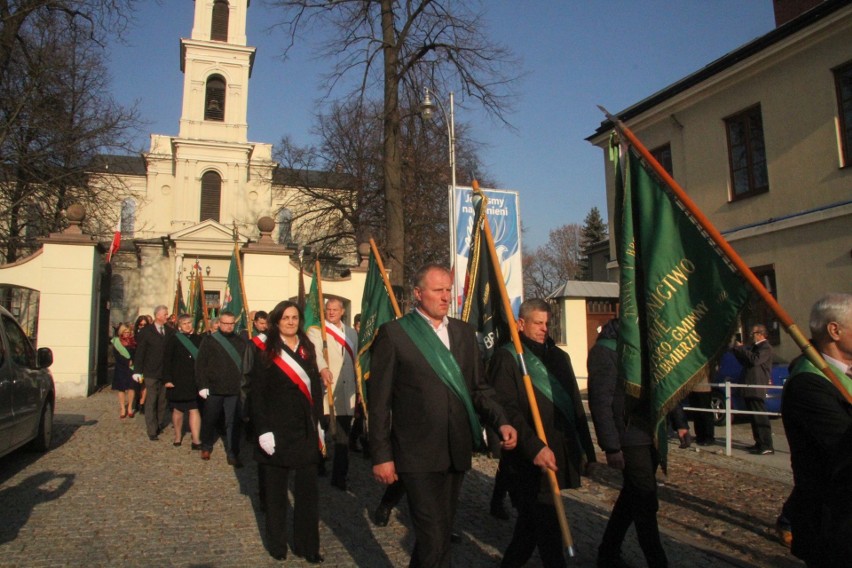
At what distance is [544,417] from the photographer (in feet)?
14.4

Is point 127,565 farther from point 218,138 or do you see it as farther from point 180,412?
point 218,138

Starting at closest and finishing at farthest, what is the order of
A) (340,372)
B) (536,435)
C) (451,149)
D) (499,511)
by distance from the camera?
(536,435) < (499,511) < (340,372) < (451,149)

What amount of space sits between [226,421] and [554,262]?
59172 mm

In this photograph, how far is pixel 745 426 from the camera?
1194cm

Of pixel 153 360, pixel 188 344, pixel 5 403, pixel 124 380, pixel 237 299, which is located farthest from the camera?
pixel 124 380

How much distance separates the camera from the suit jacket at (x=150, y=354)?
10.4 metres

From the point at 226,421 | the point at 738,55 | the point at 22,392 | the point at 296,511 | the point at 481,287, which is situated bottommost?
the point at 296,511

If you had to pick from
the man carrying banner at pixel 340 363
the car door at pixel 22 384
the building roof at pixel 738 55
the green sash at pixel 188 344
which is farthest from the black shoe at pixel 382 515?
the building roof at pixel 738 55

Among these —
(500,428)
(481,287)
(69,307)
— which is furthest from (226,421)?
(69,307)

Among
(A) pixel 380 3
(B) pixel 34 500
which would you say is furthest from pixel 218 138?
(B) pixel 34 500

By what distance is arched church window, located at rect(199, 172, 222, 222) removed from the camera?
45125mm

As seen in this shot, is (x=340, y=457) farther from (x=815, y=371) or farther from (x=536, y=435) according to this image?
(x=815, y=371)

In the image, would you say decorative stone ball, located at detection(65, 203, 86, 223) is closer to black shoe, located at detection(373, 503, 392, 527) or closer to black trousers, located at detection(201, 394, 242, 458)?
black trousers, located at detection(201, 394, 242, 458)

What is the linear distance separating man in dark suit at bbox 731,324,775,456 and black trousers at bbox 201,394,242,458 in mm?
7011
